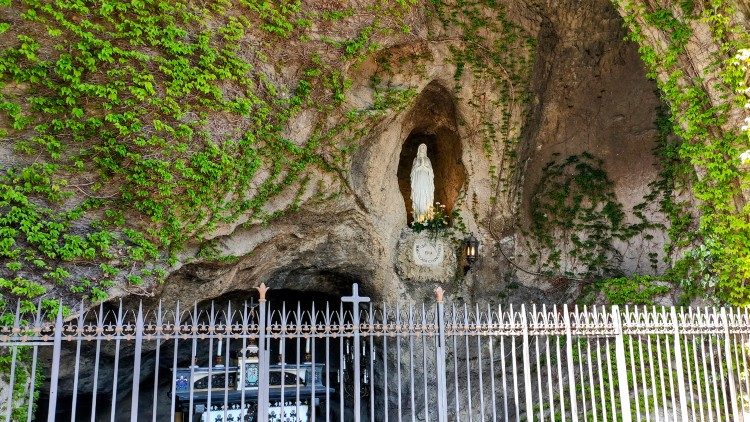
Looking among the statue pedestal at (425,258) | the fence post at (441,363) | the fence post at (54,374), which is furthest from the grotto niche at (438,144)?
the fence post at (54,374)

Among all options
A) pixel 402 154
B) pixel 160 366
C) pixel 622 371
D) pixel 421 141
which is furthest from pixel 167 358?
pixel 622 371

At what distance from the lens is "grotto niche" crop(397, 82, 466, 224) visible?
12.4 meters

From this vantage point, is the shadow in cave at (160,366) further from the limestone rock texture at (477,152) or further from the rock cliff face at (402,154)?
the limestone rock texture at (477,152)

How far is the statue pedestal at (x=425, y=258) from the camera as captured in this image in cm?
1149

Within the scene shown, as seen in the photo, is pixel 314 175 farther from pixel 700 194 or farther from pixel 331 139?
pixel 700 194

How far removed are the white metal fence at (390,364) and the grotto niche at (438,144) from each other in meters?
2.90

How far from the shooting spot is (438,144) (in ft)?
44.0

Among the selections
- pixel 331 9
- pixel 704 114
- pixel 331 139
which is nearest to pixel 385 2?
pixel 331 9

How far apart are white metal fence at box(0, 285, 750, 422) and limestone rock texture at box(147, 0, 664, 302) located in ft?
3.09

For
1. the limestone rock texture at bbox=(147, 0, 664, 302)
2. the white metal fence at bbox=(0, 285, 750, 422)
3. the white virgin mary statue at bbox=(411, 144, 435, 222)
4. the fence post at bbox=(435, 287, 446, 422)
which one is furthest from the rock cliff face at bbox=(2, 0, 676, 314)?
the fence post at bbox=(435, 287, 446, 422)

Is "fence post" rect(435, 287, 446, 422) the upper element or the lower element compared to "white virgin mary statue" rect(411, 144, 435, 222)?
lower

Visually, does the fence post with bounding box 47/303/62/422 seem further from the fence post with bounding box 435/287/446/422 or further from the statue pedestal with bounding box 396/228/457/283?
the statue pedestal with bounding box 396/228/457/283

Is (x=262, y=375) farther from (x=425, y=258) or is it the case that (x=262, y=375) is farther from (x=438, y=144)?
(x=438, y=144)

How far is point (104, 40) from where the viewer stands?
7.22 metres
